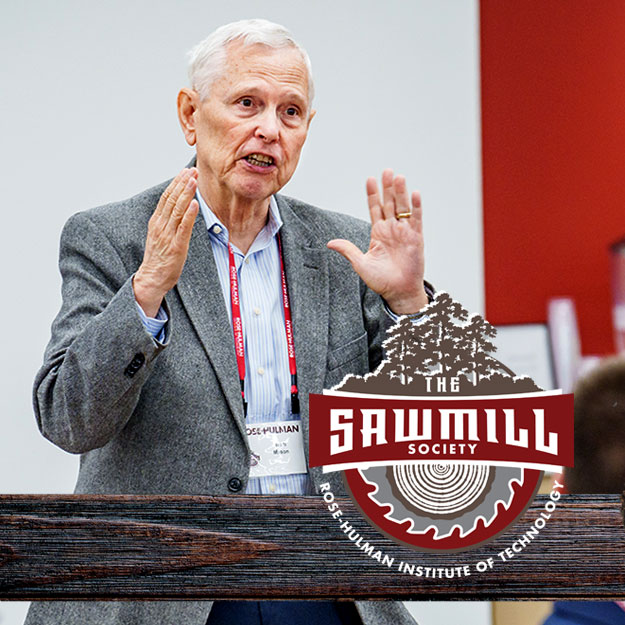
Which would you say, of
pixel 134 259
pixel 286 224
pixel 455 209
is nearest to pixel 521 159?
pixel 455 209

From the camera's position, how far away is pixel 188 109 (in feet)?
4.44

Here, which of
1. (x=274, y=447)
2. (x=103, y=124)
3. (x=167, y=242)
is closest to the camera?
(x=167, y=242)

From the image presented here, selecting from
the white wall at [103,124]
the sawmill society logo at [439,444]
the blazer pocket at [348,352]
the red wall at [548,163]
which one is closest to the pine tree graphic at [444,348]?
the sawmill society logo at [439,444]

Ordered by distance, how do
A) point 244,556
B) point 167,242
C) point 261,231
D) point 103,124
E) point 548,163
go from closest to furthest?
point 244,556
point 167,242
point 261,231
point 103,124
point 548,163

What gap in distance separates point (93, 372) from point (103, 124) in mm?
1686

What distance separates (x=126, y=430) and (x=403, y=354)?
442mm

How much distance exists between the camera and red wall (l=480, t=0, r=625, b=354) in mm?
2801

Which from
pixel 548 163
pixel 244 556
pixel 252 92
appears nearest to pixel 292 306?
pixel 252 92

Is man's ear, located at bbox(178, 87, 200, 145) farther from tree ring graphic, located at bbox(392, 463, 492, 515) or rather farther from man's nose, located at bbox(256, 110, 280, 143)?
tree ring graphic, located at bbox(392, 463, 492, 515)

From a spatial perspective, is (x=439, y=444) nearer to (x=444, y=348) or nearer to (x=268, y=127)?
(x=444, y=348)

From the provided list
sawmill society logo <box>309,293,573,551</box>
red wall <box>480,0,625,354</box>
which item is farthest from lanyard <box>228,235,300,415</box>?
red wall <box>480,0,625,354</box>

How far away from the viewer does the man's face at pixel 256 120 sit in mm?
1220

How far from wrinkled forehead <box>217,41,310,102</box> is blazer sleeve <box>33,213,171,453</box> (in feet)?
1.14

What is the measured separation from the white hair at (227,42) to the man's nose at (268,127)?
0.33 feet
